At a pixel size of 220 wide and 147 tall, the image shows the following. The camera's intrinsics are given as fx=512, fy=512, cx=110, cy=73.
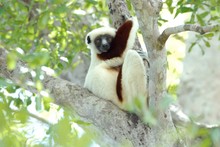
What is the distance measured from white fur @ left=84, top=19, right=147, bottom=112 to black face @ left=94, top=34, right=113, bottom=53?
0.14 meters

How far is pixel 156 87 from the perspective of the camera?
4.14m

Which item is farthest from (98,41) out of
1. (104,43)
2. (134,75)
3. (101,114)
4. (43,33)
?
(101,114)

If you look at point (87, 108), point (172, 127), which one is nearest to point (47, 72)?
point (87, 108)

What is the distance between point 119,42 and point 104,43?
13.1 inches

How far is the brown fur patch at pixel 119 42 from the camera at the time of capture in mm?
5242

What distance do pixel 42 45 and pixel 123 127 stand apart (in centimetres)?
256

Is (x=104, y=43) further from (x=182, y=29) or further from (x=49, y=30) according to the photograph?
(x=182, y=29)

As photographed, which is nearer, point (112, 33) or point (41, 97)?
point (41, 97)

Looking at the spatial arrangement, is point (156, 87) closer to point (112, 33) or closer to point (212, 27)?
point (212, 27)

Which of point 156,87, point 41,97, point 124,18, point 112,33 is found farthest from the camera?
point 112,33

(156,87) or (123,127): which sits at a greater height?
(156,87)

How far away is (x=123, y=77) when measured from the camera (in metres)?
5.04

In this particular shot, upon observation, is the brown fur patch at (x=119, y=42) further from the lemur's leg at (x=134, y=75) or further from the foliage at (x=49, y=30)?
the lemur's leg at (x=134, y=75)

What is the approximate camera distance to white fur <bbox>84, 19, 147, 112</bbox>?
482cm
